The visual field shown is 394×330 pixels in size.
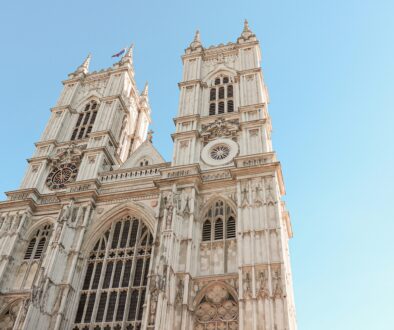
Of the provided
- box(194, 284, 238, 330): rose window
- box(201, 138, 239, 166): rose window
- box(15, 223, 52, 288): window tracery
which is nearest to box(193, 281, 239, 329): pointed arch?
box(194, 284, 238, 330): rose window

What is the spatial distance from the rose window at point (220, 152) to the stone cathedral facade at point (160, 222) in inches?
2.7

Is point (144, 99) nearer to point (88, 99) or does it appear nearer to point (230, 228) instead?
point (88, 99)

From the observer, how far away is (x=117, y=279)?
24203 millimetres

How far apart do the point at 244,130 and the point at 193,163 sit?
→ 4135mm

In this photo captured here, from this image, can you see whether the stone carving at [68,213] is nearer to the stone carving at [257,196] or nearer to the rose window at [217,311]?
the rose window at [217,311]

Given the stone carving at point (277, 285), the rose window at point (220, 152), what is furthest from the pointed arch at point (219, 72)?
the stone carving at point (277, 285)

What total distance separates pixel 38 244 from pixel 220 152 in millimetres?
12401

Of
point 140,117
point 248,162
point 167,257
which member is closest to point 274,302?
point 167,257

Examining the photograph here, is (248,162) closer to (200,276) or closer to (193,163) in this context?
(193,163)

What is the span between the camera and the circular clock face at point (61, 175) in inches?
1196

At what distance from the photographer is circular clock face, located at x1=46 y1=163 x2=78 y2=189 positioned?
30.4m

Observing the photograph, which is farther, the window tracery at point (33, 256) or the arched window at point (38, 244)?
the arched window at point (38, 244)

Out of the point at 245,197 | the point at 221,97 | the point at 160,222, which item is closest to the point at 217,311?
the point at 160,222

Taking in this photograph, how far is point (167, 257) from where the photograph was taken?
22125 millimetres
